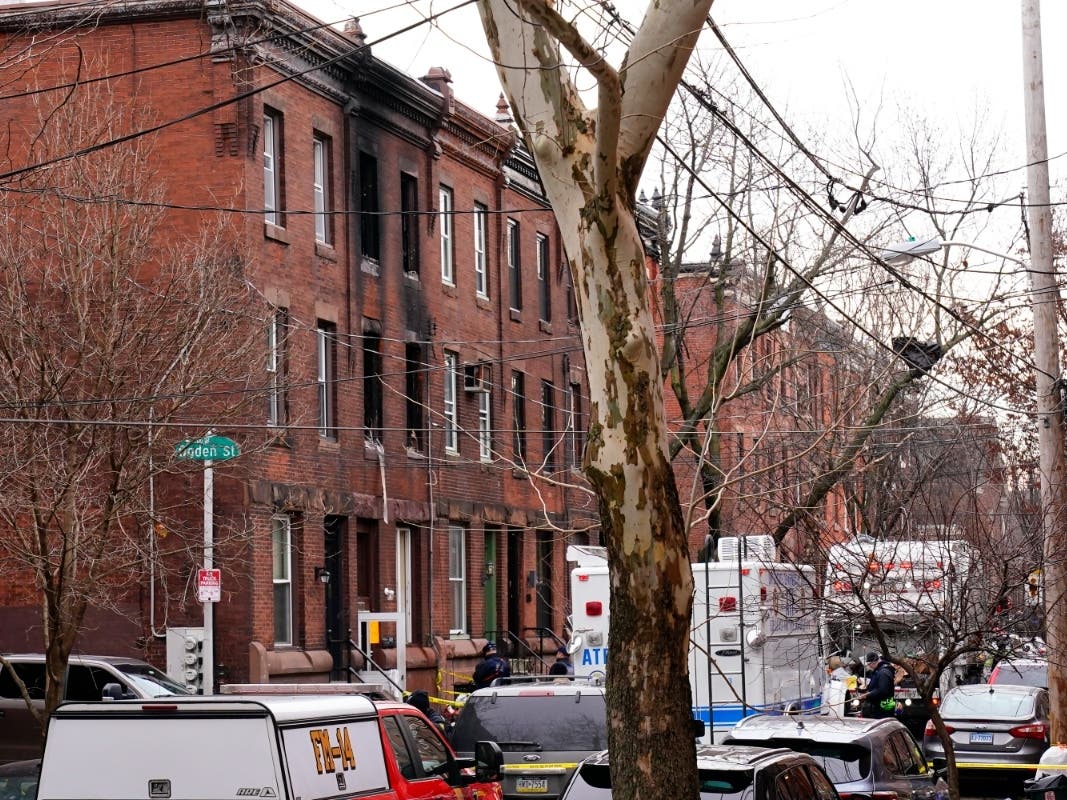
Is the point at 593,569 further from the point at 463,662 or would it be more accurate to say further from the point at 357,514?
the point at 463,662

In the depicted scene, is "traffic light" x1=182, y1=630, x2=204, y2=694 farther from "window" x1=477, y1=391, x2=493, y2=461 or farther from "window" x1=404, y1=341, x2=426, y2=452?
"window" x1=477, y1=391, x2=493, y2=461

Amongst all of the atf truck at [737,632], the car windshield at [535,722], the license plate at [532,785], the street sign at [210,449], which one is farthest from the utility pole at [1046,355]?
the street sign at [210,449]

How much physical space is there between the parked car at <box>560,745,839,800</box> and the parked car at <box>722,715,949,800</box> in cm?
225

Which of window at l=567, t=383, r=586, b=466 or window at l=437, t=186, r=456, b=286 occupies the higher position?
window at l=437, t=186, r=456, b=286

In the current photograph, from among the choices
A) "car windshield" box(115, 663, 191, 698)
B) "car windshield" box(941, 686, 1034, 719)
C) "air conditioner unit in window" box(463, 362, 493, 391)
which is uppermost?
"air conditioner unit in window" box(463, 362, 493, 391)

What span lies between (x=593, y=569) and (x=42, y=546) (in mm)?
8137

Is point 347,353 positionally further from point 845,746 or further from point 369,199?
point 845,746

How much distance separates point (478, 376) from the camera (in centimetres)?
3703

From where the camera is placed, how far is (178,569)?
88.2ft

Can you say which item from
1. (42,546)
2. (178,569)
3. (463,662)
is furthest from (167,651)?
(463,662)

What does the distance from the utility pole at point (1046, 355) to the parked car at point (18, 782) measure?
11.6 meters

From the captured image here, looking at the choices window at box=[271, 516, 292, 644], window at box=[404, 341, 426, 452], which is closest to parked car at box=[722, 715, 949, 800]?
window at box=[271, 516, 292, 644]

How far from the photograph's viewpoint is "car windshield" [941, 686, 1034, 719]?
24469 mm

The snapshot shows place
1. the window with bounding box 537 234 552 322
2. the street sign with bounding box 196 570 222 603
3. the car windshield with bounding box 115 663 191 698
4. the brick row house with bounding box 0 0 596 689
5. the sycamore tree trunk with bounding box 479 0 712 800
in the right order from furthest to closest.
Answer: the window with bounding box 537 234 552 322 < the brick row house with bounding box 0 0 596 689 < the car windshield with bounding box 115 663 191 698 < the street sign with bounding box 196 570 222 603 < the sycamore tree trunk with bounding box 479 0 712 800
